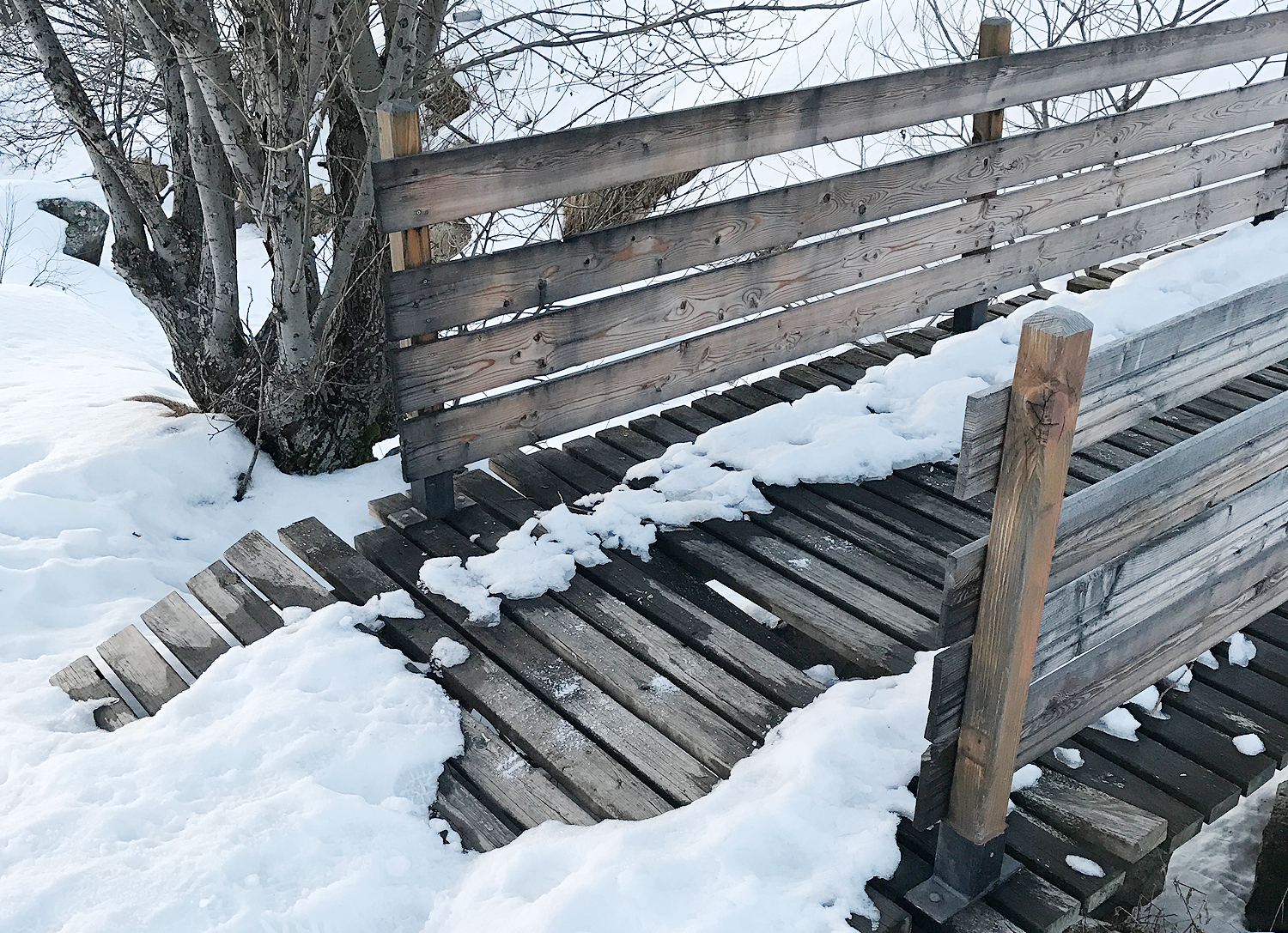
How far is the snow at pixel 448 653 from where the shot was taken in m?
3.46

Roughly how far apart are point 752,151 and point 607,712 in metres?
2.53

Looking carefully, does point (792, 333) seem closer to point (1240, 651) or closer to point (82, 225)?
point (1240, 651)

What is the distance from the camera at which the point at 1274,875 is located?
4047 millimetres

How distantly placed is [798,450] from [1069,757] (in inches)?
70.8

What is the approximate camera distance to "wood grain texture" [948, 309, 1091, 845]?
207cm

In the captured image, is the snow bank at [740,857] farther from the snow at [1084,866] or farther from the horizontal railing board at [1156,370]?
the horizontal railing board at [1156,370]

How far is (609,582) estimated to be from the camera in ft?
12.6

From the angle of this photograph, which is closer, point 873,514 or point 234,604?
point 234,604

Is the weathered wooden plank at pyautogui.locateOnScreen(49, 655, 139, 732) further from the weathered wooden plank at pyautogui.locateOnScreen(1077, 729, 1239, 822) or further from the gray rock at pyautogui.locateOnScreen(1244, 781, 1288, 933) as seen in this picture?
the gray rock at pyautogui.locateOnScreen(1244, 781, 1288, 933)

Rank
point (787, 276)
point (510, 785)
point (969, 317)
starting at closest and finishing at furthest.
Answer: point (510, 785) < point (787, 276) < point (969, 317)

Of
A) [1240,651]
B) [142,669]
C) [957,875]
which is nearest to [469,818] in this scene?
[957,875]

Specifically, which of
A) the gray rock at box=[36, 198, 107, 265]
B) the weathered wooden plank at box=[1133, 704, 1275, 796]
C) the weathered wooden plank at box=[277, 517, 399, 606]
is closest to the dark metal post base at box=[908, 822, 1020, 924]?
the weathered wooden plank at box=[1133, 704, 1275, 796]

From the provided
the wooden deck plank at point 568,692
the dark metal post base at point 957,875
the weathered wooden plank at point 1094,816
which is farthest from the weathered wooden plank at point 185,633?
the weathered wooden plank at point 1094,816

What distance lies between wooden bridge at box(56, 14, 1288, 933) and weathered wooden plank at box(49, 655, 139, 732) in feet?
0.08
